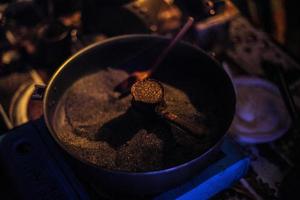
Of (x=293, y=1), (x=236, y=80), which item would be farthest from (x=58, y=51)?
(x=293, y=1)

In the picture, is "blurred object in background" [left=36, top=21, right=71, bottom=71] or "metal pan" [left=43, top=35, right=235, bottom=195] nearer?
"metal pan" [left=43, top=35, right=235, bottom=195]

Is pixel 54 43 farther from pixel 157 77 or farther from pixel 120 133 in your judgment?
pixel 120 133

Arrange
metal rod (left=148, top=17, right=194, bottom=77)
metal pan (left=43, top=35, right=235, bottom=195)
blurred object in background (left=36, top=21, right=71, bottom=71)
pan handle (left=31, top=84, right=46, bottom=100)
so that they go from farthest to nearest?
blurred object in background (left=36, top=21, right=71, bottom=71) → metal rod (left=148, top=17, right=194, bottom=77) → pan handle (left=31, top=84, right=46, bottom=100) → metal pan (left=43, top=35, right=235, bottom=195)

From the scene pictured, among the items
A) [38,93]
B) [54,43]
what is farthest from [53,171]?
[54,43]

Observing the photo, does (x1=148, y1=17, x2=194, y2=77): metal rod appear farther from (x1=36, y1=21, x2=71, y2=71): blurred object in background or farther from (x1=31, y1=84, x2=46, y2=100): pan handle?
(x1=36, y1=21, x2=71, y2=71): blurred object in background

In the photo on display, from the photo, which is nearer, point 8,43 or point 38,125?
point 38,125

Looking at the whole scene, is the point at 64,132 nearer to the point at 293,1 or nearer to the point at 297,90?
the point at 297,90

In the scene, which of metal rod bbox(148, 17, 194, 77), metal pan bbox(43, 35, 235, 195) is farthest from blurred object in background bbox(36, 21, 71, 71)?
metal rod bbox(148, 17, 194, 77)

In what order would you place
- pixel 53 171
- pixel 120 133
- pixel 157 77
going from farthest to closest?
pixel 157 77 → pixel 53 171 → pixel 120 133

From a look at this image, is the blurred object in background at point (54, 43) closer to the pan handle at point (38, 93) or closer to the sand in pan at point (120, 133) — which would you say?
the sand in pan at point (120, 133)
